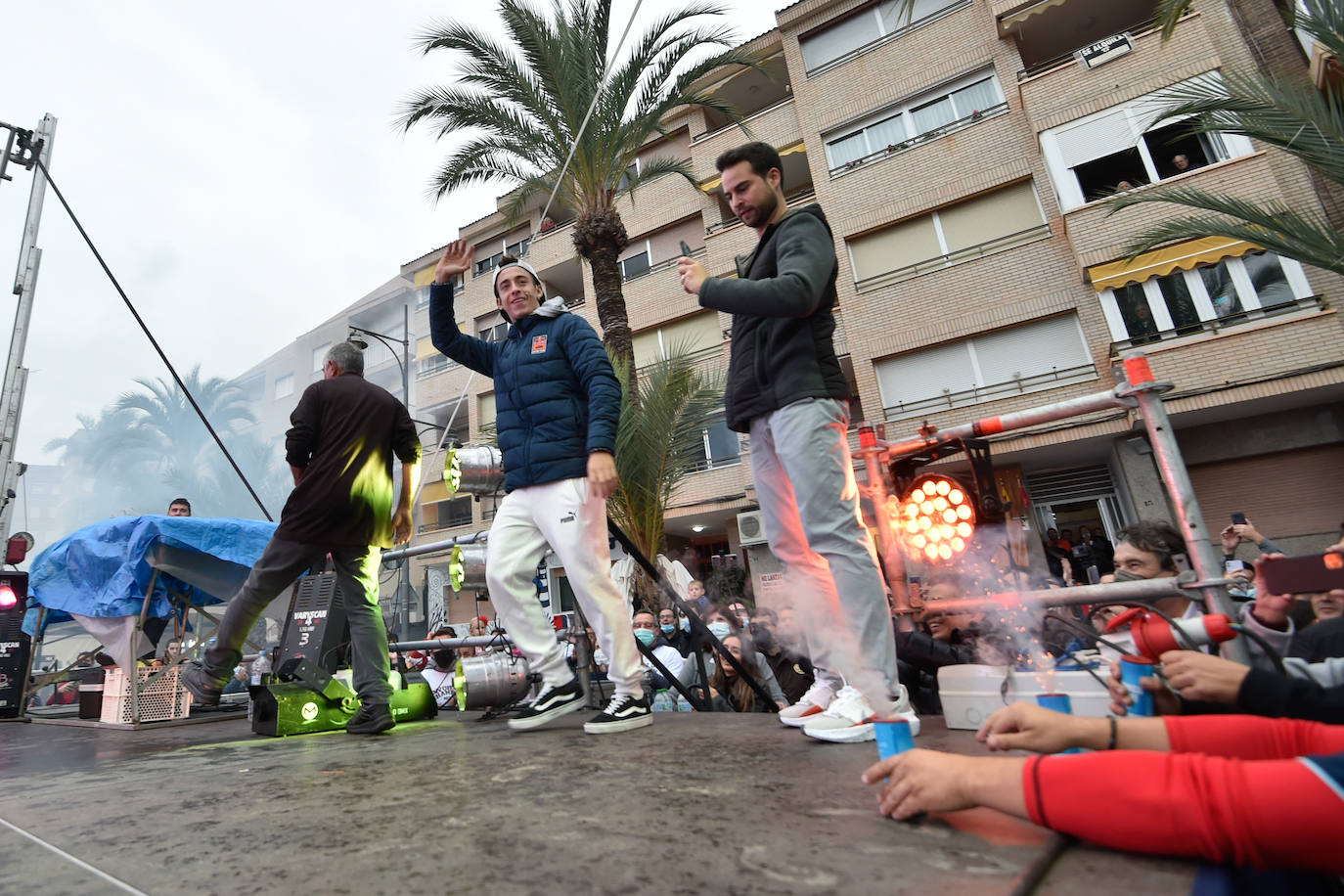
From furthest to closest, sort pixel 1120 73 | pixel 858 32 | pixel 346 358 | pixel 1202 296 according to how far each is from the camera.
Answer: pixel 858 32
pixel 1120 73
pixel 1202 296
pixel 346 358

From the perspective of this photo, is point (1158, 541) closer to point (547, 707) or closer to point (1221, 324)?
point (547, 707)

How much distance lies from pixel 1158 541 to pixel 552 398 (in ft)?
9.47

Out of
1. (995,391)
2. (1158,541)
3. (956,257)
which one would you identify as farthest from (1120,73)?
(1158,541)

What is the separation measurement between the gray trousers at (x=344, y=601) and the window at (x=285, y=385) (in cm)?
3761

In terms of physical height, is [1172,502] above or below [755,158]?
below

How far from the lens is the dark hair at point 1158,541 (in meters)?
3.05

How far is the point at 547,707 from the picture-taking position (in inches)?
106

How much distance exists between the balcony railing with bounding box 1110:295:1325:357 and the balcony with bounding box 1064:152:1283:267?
1.64 meters

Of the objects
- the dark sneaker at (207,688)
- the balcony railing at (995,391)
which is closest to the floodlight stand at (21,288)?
the dark sneaker at (207,688)

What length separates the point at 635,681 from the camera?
2.59 metres

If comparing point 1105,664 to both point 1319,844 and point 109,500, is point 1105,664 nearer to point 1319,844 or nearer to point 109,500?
→ point 1319,844

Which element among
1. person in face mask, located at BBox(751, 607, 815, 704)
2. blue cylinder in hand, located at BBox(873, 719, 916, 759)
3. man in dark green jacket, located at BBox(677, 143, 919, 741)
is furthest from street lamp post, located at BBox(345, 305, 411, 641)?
blue cylinder in hand, located at BBox(873, 719, 916, 759)

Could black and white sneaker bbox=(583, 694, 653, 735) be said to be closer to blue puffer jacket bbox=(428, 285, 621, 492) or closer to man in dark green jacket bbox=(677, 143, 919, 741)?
man in dark green jacket bbox=(677, 143, 919, 741)

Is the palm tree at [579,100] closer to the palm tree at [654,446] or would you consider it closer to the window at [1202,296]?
the palm tree at [654,446]
